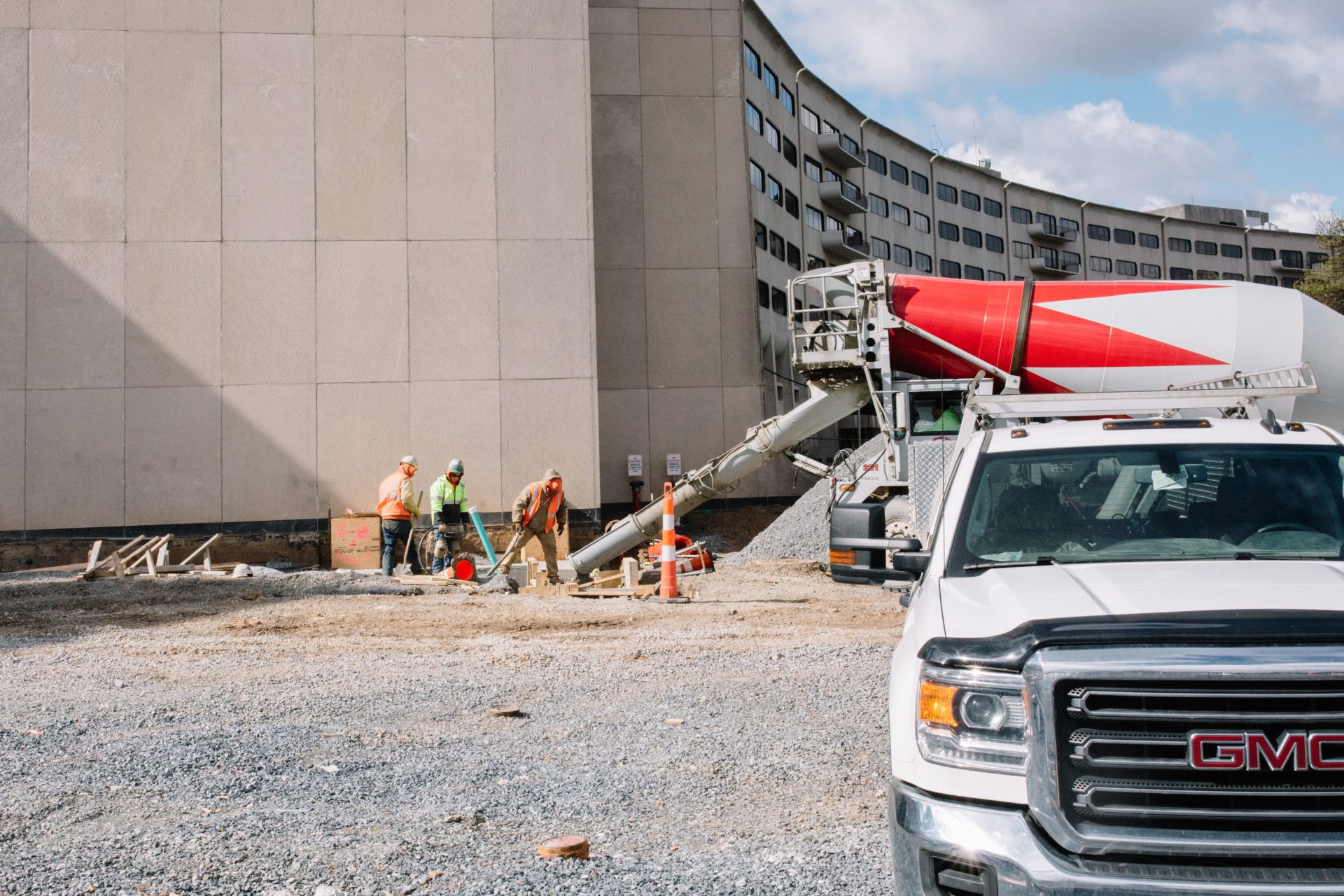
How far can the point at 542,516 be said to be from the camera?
16.5m

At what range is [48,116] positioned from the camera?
21125mm

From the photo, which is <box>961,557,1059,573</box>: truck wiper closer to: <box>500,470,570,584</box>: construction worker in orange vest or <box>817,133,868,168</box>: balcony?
<box>500,470,570,584</box>: construction worker in orange vest

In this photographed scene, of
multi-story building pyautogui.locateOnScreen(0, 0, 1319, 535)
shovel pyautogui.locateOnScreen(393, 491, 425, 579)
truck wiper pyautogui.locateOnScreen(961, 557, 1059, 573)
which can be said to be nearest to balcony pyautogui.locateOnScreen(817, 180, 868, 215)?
multi-story building pyautogui.locateOnScreen(0, 0, 1319, 535)

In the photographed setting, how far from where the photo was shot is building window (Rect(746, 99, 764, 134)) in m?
39.9

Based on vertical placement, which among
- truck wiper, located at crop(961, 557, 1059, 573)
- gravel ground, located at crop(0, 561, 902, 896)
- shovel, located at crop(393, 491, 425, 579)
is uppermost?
truck wiper, located at crop(961, 557, 1059, 573)

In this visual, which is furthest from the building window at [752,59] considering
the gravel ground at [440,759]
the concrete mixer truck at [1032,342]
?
the gravel ground at [440,759]

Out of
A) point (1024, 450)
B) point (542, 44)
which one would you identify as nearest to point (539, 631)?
point (1024, 450)

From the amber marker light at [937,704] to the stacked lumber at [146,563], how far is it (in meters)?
15.3

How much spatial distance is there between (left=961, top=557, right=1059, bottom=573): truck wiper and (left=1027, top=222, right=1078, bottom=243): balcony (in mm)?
73012

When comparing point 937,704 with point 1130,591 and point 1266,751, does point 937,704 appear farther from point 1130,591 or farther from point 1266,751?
point 1266,751

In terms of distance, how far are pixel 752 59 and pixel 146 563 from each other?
2976cm

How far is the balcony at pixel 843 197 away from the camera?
163 ft

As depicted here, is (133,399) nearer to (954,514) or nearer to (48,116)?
(48,116)

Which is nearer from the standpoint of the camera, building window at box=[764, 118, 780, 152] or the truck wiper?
the truck wiper
